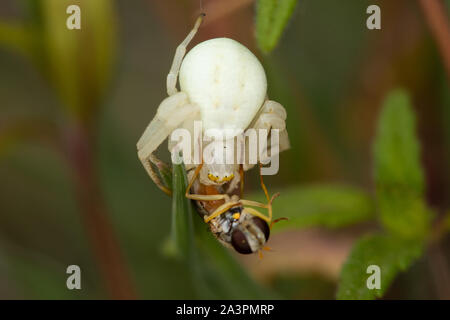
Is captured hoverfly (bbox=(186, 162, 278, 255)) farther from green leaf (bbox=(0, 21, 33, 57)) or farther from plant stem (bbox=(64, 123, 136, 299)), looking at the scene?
green leaf (bbox=(0, 21, 33, 57))

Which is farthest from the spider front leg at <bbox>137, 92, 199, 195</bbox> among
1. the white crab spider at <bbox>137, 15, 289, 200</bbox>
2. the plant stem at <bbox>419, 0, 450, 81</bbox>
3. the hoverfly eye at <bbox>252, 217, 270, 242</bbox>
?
the plant stem at <bbox>419, 0, 450, 81</bbox>

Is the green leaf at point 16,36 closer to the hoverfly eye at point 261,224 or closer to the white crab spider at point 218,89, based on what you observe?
the white crab spider at point 218,89

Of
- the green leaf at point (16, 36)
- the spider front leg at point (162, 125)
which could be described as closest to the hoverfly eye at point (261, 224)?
the spider front leg at point (162, 125)

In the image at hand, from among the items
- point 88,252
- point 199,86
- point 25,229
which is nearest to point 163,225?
point 88,252

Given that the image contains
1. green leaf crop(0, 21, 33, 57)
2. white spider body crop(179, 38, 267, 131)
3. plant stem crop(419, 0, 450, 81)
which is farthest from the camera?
green leaf crop(0, 21, 33, 57)

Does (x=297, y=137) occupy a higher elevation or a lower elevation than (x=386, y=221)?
higher

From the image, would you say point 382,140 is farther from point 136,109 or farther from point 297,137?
point 136,109

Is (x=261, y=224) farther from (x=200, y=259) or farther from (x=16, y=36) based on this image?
(x=16, y=36)
